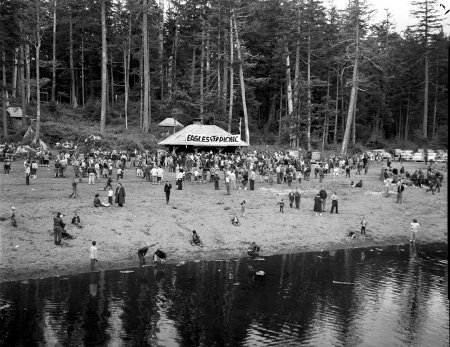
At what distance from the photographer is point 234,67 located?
59.0 m

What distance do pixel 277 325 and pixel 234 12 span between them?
45.7 m

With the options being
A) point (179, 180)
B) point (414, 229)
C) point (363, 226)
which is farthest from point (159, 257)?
point (414, 229)

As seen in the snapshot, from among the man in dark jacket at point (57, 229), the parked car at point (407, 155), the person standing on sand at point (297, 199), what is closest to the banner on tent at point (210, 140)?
the person standing on sand at point (297, 199)

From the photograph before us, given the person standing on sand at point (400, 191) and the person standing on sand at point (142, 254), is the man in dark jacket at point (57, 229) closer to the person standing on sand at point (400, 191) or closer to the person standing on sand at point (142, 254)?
the person standing on sand at point (142, 254)

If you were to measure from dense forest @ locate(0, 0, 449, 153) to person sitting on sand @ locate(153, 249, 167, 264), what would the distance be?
28180mm

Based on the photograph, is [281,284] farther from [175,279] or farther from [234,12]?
[234,12]

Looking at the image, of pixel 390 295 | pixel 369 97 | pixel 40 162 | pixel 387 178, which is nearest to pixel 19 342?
pixel 390 295

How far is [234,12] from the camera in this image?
56656 millimetres

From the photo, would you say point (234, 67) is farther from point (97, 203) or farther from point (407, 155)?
point (97, 203)

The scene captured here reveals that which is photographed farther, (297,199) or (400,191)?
(400,191)

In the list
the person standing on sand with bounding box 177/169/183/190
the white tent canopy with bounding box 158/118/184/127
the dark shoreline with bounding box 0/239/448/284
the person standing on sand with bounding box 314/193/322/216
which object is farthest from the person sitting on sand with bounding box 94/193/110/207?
the white tent canopy with bounding box 158/118/184/127

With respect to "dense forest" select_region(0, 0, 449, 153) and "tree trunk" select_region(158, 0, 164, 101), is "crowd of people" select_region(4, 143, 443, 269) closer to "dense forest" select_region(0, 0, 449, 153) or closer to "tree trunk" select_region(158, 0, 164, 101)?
"dense forest" select_region(0, 0, 449, 153)

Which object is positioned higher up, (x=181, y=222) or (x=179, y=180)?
(x=179, y=180)

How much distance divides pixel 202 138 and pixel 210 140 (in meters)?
0.90
